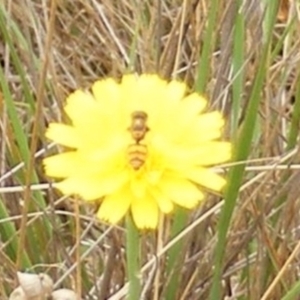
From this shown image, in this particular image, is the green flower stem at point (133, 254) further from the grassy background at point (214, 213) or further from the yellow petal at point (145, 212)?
the grassy background at point (214, 213)

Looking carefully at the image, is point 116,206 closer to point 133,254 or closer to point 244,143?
point 133,254

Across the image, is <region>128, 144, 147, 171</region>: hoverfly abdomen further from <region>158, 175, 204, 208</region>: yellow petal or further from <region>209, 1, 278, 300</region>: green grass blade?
<region>209, 1, 278, 300</region>: green grass blade

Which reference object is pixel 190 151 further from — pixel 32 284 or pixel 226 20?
pixel 226 20

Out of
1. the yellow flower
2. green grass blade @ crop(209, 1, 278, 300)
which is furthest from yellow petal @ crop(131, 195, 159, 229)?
green grass blade @ crop(209, 1, 278, 300)

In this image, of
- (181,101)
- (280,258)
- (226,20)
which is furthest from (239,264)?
(181,101)

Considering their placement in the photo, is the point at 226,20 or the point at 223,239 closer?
the point at 223,239

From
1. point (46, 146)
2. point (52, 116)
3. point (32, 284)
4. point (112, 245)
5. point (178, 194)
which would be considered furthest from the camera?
point (52, 116)

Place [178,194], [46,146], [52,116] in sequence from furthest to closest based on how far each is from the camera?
[52,116] → [46,146] → [178,194]
